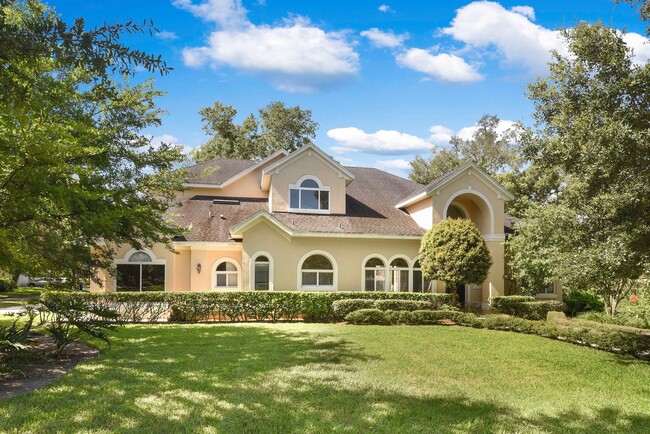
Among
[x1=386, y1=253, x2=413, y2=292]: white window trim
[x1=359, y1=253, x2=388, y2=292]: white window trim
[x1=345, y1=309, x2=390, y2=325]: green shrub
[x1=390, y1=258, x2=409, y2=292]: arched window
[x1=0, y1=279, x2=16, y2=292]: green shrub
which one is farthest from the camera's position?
[x1=0, y1=279, x2=16, y2=292]: green shrub

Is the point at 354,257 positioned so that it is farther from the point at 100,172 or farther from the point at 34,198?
the point at 34,198

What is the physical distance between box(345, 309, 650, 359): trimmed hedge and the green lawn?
0.73 metres

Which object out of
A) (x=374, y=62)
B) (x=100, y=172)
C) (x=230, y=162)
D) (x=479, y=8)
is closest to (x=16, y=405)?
(x=100, y=172)

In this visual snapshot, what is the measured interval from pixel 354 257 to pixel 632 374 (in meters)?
13.1

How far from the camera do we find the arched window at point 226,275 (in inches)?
862

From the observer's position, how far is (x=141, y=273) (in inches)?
857

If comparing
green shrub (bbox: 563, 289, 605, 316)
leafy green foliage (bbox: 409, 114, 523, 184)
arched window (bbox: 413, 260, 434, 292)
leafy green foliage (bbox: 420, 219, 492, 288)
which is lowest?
green shrub (bbox: 563, 289, 605, 316)

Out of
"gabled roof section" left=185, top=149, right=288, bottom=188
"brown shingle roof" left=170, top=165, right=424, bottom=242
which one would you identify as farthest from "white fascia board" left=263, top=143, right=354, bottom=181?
"gabled roof section" left=185, top=149, right=288, bottom=188

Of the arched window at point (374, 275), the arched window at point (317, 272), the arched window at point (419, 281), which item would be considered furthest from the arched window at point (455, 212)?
the arched window at point (317, 272)

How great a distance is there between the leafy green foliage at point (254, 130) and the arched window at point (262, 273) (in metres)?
26.5

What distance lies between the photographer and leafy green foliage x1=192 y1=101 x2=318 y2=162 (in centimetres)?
4556

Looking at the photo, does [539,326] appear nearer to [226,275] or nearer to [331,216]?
[331,216]

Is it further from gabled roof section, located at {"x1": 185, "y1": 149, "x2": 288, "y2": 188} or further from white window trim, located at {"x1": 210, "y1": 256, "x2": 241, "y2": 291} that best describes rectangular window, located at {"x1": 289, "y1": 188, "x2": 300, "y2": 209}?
white window trim, located at {"x1": 210, "y1": 256, "x2": 241, "y2": 291}

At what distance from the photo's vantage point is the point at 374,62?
57.6ft
